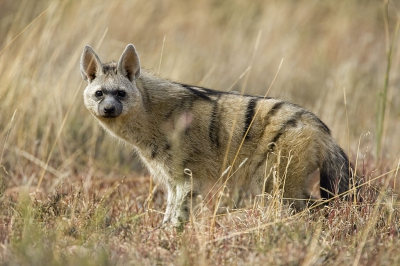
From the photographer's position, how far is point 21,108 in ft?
24.9

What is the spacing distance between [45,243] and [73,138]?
4258mm

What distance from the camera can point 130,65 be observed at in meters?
6.16

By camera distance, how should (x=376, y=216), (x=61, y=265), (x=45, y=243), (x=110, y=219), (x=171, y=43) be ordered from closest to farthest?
1. (x=61, y=265)
2. (x=45, y=243)
3. (x=376, y=216)
4. (x=110, y=219)
5. (x=171, y=43)

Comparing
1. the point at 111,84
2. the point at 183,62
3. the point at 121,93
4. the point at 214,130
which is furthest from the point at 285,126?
the point at 183,62

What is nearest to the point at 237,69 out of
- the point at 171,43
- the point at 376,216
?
the point at 171,43

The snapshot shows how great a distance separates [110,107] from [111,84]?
290 millimetres

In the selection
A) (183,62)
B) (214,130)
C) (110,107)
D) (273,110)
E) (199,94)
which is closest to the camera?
(110,107)

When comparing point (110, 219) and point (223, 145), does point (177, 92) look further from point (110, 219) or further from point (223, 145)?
point (110, 219)

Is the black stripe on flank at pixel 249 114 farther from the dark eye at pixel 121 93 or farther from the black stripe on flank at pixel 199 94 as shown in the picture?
the dark eye at pixel 121 93

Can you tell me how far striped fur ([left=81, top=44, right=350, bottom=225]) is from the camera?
19.5 feet

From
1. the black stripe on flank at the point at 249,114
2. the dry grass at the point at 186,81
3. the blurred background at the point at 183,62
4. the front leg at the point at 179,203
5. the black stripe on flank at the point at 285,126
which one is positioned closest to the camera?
the dry grass at the point at 186,81

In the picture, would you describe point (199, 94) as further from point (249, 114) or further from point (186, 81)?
point (186, 81)

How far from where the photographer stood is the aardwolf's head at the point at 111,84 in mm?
5879

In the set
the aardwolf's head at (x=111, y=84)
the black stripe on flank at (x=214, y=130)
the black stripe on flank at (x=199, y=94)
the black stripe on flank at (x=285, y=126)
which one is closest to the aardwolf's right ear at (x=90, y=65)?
the aardwolf's head at (x=111, y=84)
